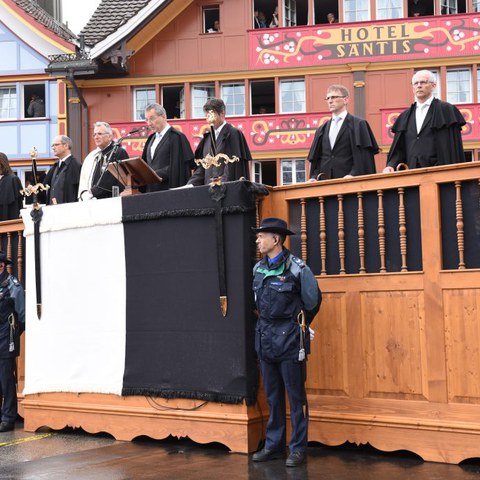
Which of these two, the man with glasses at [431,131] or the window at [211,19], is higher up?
the window at [211,19]

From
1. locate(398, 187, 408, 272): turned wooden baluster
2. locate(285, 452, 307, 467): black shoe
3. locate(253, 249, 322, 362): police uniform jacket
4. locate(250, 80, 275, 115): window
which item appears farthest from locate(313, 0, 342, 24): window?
locate(285, 452, 307, 467): black shoe

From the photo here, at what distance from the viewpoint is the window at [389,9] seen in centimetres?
2436

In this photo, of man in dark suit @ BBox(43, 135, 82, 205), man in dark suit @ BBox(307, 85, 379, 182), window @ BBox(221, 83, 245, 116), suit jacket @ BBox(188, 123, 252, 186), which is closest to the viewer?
man in dark suit @ BBox(307, 85, 379, 182)

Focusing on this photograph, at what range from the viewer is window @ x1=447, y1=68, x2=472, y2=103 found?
23.8 meters

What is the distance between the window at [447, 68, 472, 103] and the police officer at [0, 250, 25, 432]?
17121mm

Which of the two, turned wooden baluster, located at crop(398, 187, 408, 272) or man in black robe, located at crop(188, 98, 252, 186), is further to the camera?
man in black robe, located at crop(188, 98, 252, 186)

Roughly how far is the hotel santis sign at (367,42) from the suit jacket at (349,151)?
1665 cm

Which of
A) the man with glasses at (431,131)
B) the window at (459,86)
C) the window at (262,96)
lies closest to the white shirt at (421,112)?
the man with glasses at (431,131)

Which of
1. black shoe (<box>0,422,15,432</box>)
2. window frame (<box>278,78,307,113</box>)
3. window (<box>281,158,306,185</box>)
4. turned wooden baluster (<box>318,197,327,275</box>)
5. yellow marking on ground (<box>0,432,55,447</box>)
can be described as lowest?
yellow marking on ground (<box>0,432,55,447</box>)

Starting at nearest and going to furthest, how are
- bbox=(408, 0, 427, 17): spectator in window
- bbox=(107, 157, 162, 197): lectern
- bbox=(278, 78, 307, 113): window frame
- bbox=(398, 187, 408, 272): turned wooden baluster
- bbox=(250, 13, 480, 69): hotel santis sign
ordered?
bbox=(398, 187, 408, 272): turned wooden baluster → bbox=(107, 157, 162, 197): lectern → bbox=(250, 13, 480, 69): hotel santis sign → bbox=(278, 78, 307, 113): window frame → bbox=(408, 0, 427, 17): spectator in window

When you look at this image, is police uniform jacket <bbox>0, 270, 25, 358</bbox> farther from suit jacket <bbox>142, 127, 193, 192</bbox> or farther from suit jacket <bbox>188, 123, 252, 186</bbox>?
suit jacket <bbox>188, 123, 252, 186</bbox>

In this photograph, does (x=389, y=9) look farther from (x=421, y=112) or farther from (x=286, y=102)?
(x=421, y=112)

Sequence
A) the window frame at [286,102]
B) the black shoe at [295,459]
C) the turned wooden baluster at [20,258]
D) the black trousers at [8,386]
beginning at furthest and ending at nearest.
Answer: the window frame at [286,102] < the turned wooden baluster at [20,258] < the black trousers at [8,386] < the black shoe at [295,459]

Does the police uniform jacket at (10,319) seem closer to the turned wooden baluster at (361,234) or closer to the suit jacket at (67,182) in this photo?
the suit jacket at (67,182)
